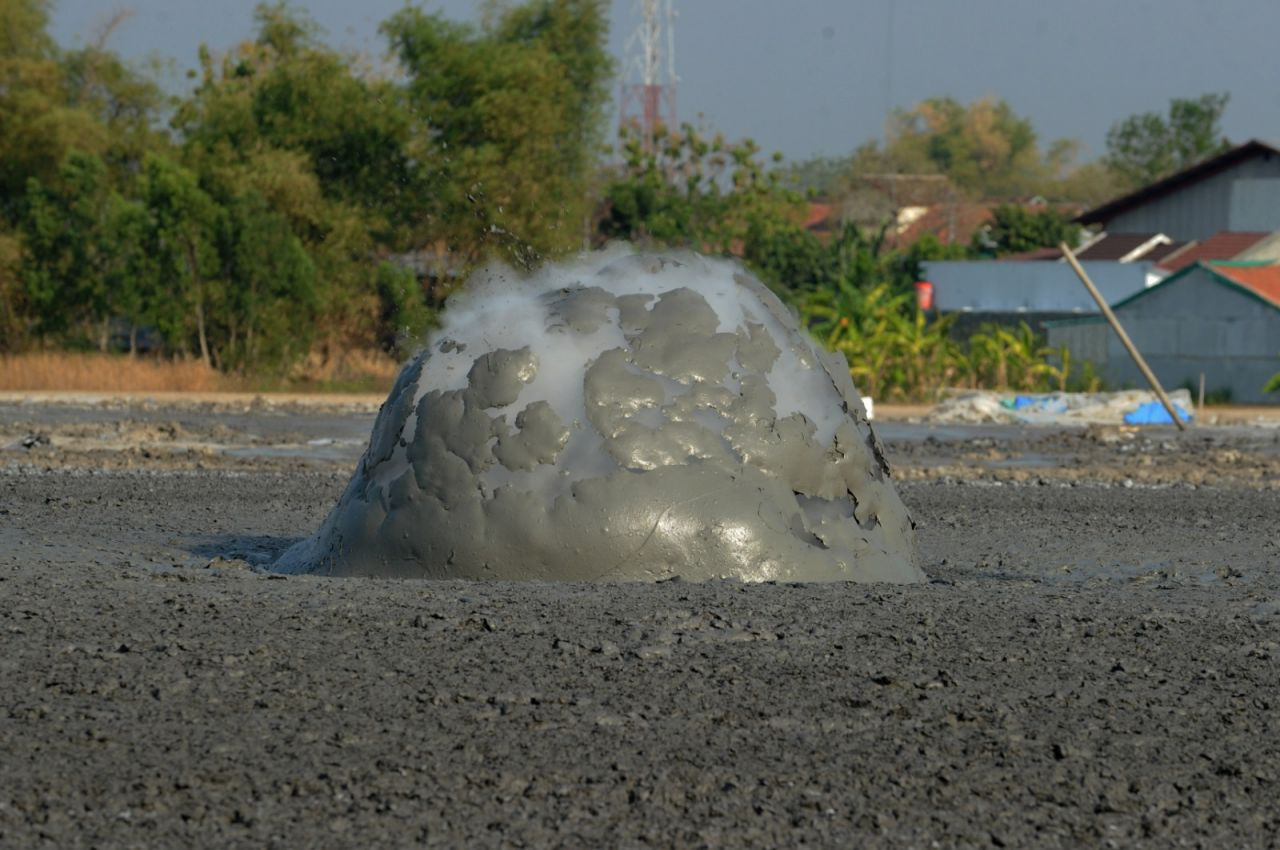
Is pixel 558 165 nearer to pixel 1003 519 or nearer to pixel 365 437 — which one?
pixel 365 437

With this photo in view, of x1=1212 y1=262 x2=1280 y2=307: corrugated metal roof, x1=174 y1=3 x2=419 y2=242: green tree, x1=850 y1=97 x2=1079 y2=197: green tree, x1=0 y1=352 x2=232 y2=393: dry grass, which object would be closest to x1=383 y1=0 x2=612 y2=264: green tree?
x1=174 y1=3 x2=419 y2=242: green tree

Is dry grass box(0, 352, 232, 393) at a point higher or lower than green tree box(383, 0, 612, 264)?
lower

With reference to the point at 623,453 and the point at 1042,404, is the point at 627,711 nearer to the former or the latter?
the point at 623,453

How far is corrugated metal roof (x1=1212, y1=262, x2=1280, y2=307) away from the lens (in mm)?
28312

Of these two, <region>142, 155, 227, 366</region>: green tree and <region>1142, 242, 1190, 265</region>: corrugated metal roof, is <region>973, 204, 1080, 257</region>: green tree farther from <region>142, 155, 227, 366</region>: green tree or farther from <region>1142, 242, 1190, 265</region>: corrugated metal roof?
<region>142, 155, 227, 366</region>: green tree

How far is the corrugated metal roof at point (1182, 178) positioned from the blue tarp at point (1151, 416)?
20.2m

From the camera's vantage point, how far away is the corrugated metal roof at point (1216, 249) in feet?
129

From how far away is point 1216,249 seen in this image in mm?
40062

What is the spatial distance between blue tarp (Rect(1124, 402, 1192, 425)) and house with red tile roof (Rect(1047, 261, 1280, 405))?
14.8 feet

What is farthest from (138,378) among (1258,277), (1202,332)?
(1258,277)

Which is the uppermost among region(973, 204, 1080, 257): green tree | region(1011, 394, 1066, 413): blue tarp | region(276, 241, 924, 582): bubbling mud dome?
region(973, 204, 1080, 257): green tree

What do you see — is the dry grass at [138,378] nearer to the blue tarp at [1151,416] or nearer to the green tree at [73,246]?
the green tree at [73,246]

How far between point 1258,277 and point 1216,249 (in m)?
11.5

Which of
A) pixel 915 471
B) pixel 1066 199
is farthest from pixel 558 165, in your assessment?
pixel 1066 199
